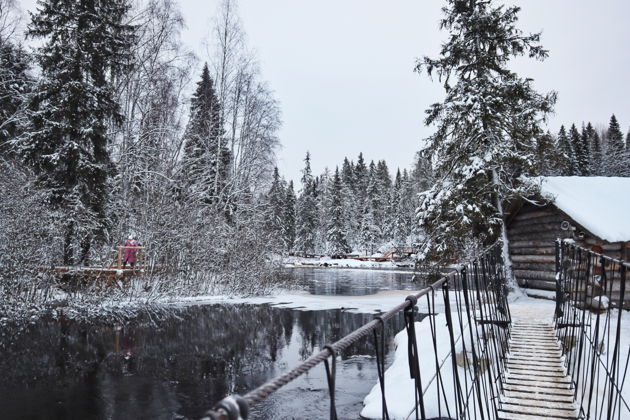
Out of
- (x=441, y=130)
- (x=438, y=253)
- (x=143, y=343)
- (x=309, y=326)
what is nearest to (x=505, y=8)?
(x=441, y=130)

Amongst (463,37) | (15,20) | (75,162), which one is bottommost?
(75,162)

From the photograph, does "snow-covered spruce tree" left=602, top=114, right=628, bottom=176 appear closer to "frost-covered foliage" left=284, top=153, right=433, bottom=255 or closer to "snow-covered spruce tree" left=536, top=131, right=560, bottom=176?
"frost-covered foliage" left=284, top=153, right=433, bottom=255

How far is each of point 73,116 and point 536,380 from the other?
1745cm

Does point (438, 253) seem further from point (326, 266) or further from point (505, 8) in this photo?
point (326, 266)

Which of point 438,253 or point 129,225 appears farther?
point 129,225

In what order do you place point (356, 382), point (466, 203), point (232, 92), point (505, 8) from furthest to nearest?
point (232, 92)
point (505, 8)
point (466, 203)
point (356, 382)

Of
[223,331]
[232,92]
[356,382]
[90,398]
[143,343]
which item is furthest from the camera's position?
[232,92]

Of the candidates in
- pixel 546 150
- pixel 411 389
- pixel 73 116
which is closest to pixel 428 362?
pixel 411 389

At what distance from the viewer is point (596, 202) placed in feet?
45.1

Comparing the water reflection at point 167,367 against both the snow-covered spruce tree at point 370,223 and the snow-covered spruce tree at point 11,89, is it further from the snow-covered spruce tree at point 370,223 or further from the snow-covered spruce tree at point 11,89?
the snow-covered spruce tree at point 370,223

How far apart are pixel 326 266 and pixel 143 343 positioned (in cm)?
3913

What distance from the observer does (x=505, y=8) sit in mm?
15578

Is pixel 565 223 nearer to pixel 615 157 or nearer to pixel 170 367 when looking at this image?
pixel 170 367

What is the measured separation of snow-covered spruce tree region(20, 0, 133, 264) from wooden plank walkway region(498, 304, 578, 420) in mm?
14293
